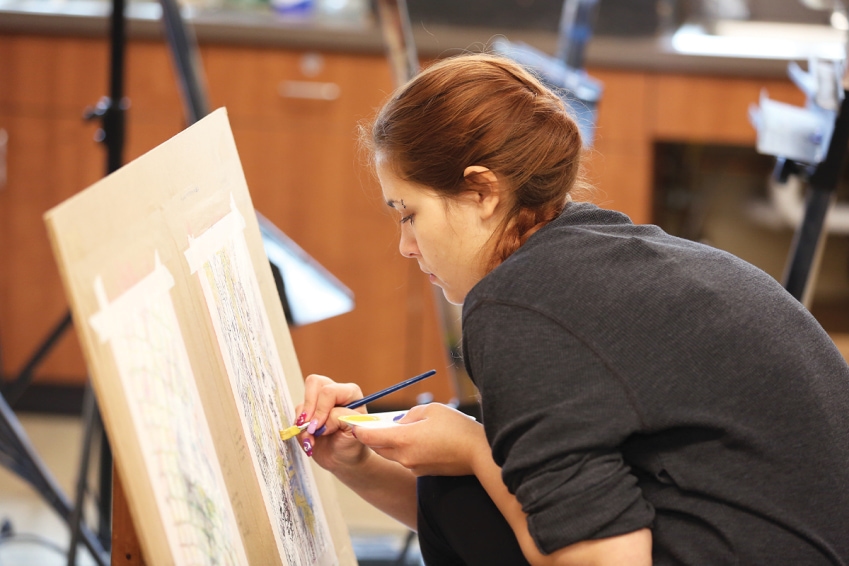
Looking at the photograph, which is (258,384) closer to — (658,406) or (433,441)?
(433,441)

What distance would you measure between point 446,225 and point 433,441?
20cm

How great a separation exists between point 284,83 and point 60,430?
1122mm

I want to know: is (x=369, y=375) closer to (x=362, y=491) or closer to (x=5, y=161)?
(x=5, y=161)

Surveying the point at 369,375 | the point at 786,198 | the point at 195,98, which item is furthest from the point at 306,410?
the point at 786,198

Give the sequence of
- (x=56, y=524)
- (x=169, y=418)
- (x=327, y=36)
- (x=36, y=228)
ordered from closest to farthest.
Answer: (x=169, y=418) < (x=56, y=524) < (x=327, y=36) < (x=36, y=228)

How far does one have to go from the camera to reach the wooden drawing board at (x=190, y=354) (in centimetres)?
59

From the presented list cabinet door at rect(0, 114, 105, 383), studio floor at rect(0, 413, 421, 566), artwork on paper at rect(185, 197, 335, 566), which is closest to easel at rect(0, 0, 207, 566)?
studio floor at rect(0, 413, 421, 566)

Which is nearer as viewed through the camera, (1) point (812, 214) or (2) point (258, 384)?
(2) point (258, 384)

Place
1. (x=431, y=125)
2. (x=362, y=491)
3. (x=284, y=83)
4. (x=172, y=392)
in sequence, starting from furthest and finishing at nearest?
(x=284, y=83) < (x=362, y=491) < (x=431, y=125) < (x=172, y=392)

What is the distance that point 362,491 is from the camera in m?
1.03

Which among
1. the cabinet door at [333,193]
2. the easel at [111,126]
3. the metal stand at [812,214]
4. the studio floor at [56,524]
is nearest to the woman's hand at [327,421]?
the easel at [111,126]

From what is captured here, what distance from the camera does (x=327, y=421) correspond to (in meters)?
0.91

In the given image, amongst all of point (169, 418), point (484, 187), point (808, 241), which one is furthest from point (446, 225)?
point (808, 241)

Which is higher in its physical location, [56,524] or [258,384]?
[258,384]
